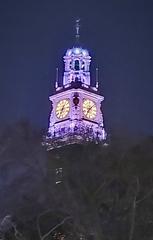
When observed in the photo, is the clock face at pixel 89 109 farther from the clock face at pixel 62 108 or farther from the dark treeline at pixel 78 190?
the dark treeline at pixel 78 190

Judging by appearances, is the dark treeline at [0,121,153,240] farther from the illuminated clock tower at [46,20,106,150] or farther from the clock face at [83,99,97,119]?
the clock face at [83,99,97,119]

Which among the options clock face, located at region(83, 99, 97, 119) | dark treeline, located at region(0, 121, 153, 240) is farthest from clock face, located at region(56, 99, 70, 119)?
dark treeline, located at region(0, 121, 153, 240)

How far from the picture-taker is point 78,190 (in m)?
21.5

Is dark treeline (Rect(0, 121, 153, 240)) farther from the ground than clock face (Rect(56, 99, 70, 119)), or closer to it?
closer to it

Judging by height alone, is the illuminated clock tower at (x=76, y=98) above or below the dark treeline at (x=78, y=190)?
above

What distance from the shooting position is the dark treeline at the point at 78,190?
21438mm

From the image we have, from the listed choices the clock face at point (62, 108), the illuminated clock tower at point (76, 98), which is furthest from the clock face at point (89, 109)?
the clock face at point (62, 108)

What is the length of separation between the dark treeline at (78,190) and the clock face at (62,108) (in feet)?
169

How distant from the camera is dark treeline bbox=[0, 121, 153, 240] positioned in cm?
2144

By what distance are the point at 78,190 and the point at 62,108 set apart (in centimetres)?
5657

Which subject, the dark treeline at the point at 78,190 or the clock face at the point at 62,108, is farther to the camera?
the clock face at the point at 62,108

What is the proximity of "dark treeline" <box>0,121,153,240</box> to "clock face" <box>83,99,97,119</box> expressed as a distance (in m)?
51.6
